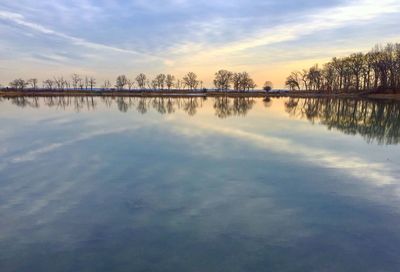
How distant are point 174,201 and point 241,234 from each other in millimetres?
1779

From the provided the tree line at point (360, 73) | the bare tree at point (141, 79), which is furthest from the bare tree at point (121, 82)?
the tree line at point (360, 73)

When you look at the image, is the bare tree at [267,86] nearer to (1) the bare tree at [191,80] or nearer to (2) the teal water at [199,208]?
(1) the bare tree at [191,80]

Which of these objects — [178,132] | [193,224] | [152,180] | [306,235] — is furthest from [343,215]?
[178,132]

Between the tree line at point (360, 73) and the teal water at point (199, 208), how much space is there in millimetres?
61033

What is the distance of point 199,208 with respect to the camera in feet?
19.7

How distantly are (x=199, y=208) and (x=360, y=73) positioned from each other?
269 ft

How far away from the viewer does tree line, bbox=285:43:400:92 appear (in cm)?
6444

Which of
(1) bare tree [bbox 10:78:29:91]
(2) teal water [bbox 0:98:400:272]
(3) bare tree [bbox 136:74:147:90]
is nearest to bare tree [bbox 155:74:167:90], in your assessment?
(3) bare tree [bbox 136:74:147:90]

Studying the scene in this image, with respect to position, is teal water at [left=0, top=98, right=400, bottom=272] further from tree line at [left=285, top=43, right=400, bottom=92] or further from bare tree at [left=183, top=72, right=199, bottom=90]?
bare tree at [left=183, top=72, right=199, bottom=90]

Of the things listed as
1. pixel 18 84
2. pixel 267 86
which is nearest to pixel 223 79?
pixel 267 86

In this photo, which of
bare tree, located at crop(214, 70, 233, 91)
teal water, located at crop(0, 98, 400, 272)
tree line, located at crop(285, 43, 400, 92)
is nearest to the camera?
teal water, located at crop(0, 98, 400, 272)

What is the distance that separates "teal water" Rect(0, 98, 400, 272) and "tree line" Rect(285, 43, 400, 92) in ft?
200

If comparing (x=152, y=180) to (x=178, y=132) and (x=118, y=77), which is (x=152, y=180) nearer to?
(x=178, y=132)

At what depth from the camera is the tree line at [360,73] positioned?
64.4m
